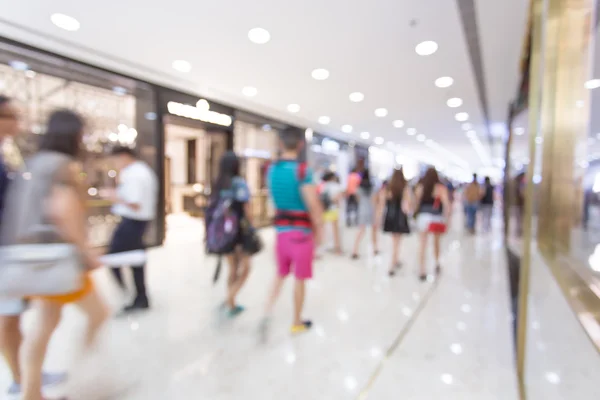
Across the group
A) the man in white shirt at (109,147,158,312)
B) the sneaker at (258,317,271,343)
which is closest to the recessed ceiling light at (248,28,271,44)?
the man in white shirt at (109,147,158,312)

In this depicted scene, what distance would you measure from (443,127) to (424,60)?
6.22 m

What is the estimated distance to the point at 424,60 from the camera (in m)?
4.60

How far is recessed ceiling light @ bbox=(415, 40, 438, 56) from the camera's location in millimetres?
4058

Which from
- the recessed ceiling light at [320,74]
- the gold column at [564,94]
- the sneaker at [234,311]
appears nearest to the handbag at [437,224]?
the gold column at [564,94]

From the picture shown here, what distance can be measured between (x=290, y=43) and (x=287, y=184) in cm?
265

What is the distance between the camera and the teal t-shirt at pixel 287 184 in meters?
2.25

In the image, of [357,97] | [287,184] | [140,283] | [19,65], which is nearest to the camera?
[287,184]

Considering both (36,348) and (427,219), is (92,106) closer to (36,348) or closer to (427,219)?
(36,348)

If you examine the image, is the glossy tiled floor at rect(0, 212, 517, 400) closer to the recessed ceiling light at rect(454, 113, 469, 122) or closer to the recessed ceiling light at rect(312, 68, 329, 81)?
the recessed ceiling light at rect(312, 68, 329, 81)

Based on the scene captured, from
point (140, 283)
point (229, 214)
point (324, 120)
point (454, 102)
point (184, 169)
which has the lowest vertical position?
point (140, 283)

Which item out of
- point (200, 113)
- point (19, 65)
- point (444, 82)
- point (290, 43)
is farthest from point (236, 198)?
point (200, 113)

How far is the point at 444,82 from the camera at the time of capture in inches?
220

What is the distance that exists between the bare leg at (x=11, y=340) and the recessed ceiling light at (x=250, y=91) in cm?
528

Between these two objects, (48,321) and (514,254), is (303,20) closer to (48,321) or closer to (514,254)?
(48,321)
